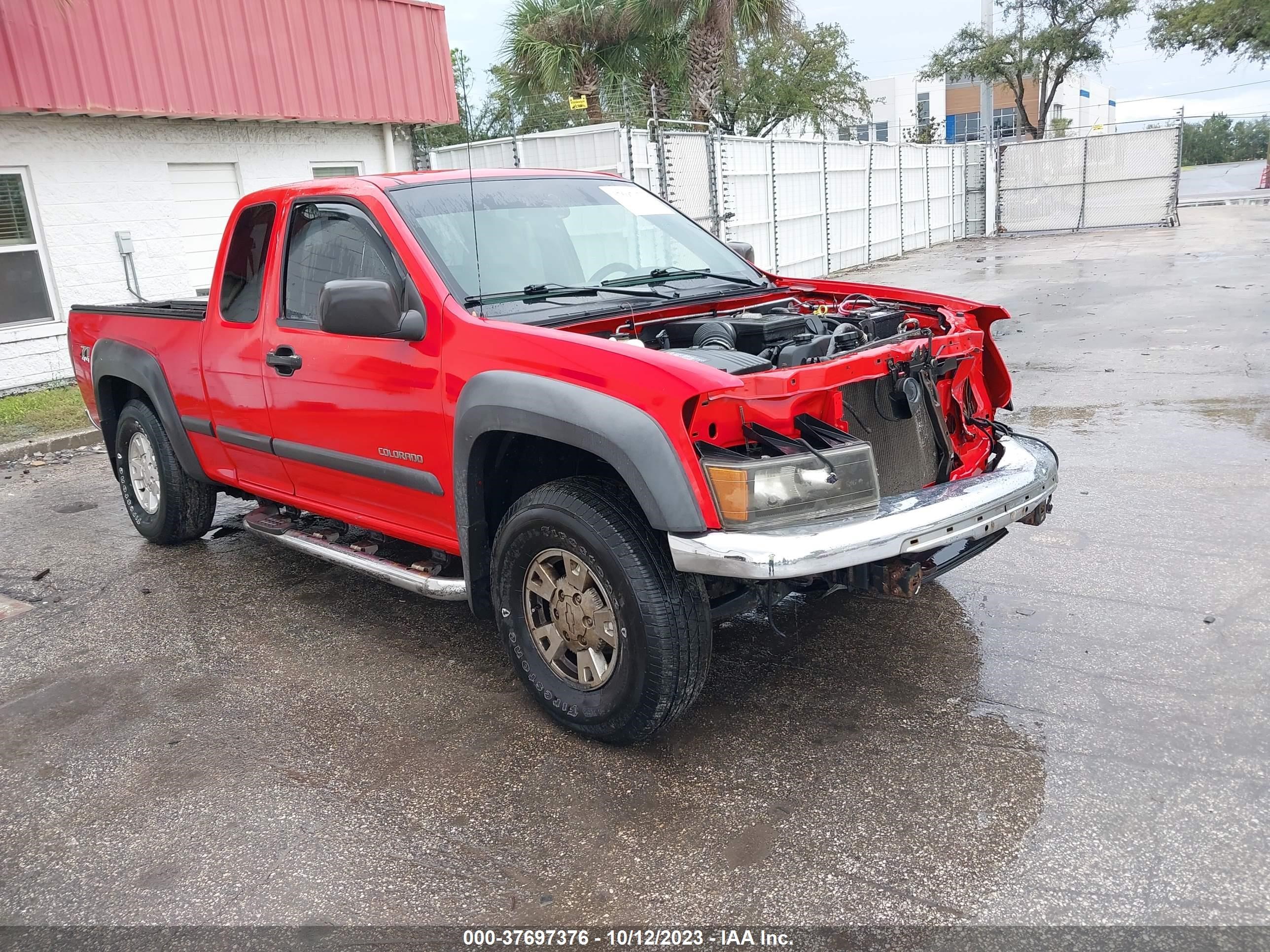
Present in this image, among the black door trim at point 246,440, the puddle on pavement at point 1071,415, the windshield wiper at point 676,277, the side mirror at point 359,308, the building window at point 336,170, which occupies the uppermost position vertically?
the building window at point 336,170

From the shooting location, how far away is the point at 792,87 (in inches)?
1405

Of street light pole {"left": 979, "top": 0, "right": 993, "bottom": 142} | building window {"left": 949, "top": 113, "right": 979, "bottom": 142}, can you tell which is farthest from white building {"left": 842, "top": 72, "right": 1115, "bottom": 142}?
street light pole {"left": 979, "top": 0, "right": 993, "bottom": 142}

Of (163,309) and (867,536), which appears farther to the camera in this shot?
(163,309)

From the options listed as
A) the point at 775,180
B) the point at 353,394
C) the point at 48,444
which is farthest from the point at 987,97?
the point at 353,394

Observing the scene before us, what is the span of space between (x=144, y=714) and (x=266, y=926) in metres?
1.56

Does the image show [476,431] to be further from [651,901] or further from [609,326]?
[651,901]

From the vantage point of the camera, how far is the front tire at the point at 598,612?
3139 mm

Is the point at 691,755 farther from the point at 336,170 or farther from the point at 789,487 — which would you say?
the point at 336,170

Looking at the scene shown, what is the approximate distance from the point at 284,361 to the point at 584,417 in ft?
6.14

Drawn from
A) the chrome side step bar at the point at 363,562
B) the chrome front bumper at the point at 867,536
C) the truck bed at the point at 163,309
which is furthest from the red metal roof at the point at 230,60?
the chrome front bumper at the point at 867,536

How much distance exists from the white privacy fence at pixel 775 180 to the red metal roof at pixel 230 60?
1.39 metres

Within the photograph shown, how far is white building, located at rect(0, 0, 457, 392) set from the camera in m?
10.2

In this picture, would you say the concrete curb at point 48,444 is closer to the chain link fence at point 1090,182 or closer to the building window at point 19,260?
the building window at point 19,260

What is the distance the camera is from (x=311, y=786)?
3.32m
